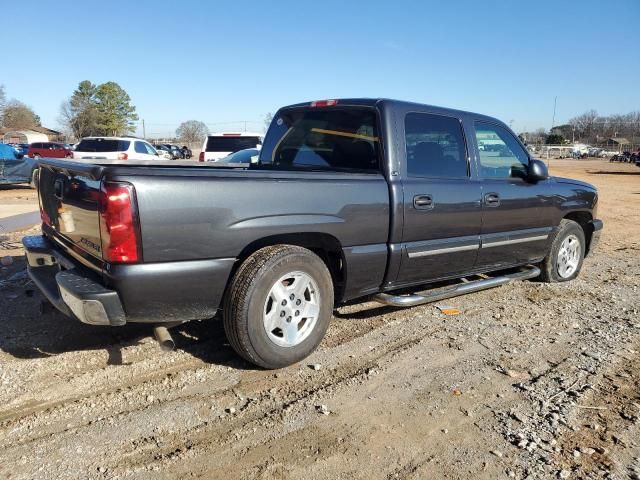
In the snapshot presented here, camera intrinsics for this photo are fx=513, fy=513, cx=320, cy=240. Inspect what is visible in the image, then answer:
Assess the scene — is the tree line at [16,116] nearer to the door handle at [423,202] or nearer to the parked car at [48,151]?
the parked car at [48,151]

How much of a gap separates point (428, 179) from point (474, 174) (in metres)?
0.67

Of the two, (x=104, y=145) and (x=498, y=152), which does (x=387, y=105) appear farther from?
(x=104, y=145)

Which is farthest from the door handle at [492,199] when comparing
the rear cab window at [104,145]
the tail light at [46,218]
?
the rear cab window at [104,145]

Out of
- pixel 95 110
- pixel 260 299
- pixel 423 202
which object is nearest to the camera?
pixel 260 299

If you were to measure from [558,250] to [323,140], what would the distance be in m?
3.03

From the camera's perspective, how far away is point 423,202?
157 inches

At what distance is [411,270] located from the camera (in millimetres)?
4074

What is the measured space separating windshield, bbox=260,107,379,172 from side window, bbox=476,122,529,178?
48.8 inches

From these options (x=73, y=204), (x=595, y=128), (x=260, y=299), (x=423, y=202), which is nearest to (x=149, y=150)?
(x=73, y=204)

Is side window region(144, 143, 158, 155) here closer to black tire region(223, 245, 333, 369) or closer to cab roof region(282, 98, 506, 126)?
cab roof region(282, 98, 506, 126)

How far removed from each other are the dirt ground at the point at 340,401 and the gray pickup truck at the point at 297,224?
365mm

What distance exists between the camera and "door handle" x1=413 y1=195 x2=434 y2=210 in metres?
3.95

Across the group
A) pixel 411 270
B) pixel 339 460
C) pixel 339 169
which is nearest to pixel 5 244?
pixel 339 169

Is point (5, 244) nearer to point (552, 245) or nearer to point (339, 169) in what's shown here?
point (339, 169)
